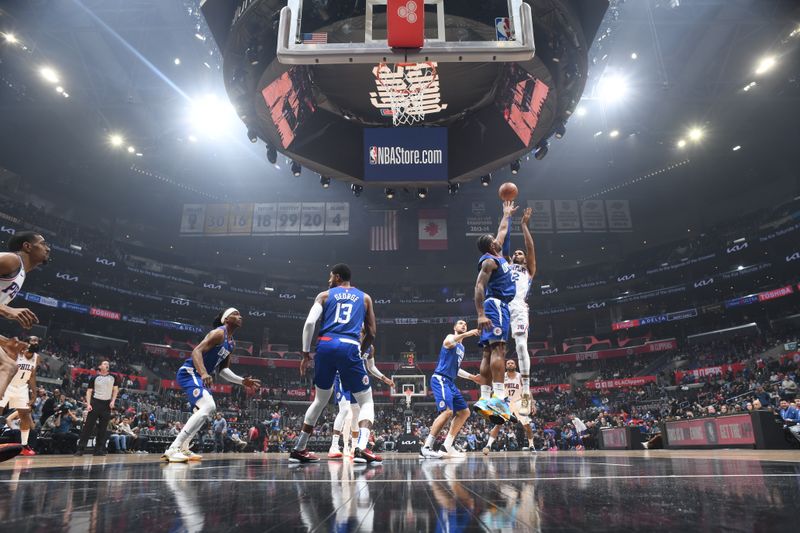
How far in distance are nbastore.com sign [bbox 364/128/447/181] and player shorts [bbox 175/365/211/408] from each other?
543 cm

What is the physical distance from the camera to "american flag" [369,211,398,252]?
29.5 meters

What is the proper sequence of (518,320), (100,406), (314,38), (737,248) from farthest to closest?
1. (737,248)
2. (100,406)
3. (518,320)
4. (314,38)

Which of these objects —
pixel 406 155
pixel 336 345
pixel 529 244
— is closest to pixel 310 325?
pixel 336 345

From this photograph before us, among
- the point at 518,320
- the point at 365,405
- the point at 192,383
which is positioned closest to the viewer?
the point at 365,405

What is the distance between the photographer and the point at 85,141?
996 inches

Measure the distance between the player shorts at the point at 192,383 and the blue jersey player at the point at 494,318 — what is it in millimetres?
3683

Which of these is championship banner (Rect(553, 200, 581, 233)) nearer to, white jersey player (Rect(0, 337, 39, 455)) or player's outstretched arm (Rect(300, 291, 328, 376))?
player's outstretched arm (Rect(300, 291, 328, 376))

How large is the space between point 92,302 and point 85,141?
12213 mm

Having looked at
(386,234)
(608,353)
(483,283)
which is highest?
(386,234)

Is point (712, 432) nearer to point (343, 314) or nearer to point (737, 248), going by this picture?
point (343, 314)

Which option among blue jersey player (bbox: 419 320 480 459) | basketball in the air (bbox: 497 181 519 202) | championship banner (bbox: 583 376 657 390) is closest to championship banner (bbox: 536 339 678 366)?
championship banner (bbox: 583 376 657 390)

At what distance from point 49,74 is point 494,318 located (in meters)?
23.8

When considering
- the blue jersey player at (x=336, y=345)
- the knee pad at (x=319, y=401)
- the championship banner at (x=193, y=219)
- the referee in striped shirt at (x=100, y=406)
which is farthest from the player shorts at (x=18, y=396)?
the championship banner at (x=193, y=219)

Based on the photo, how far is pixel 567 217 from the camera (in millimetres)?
29984
